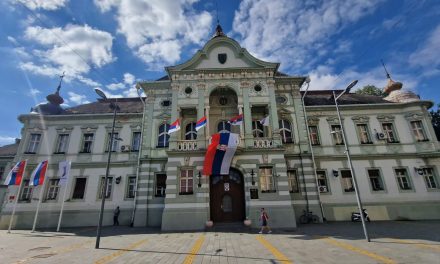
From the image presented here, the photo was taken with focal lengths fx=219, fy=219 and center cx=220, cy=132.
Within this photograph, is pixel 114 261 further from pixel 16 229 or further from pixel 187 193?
pixel 16 229

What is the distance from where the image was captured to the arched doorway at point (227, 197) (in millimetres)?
16156

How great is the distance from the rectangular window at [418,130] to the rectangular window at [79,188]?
30.5m

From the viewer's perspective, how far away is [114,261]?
25.8 ft

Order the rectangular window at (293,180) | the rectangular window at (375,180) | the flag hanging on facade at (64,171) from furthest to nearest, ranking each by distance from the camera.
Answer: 1. the rectangular window at (375,180)
2. the rectangular window at (293,180)
3. the flag hanging on facade at (64,171)

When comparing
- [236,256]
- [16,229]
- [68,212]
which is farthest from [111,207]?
[236,256]

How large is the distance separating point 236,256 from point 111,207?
14.8 m

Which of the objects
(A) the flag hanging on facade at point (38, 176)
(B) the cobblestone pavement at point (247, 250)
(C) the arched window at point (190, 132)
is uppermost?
(C) the arched window at point (190, 132)

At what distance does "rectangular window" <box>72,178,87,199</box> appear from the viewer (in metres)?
19.7

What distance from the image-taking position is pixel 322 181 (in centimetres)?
1912

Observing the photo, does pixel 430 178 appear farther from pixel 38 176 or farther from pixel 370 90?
pixel 38 176

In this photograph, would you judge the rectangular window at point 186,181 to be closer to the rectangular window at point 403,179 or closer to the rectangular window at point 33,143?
the rectangular window at point 33,143

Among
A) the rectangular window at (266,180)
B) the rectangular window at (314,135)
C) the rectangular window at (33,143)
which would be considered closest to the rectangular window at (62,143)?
the rectangular window at (33,143)

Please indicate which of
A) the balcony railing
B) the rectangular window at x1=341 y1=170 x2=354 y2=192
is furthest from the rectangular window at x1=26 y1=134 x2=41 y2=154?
the rectangular window at x1=341 y1=170 x2=354 y2=192

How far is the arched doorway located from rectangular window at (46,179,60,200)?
47.3 ft
